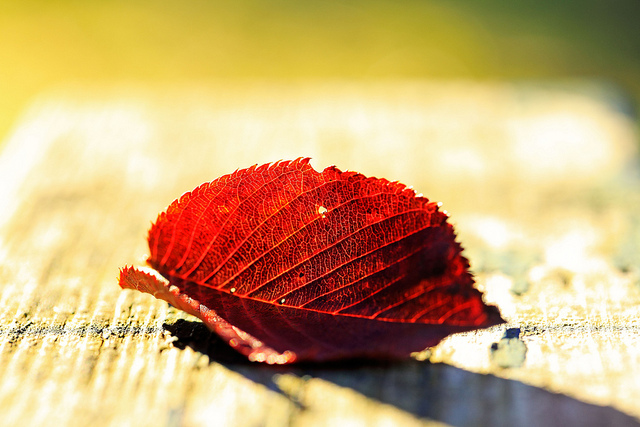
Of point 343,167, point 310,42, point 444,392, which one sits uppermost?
point 310,42

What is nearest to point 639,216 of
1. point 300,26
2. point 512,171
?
point 512,171

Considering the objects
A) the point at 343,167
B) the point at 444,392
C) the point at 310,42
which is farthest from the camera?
the point at 310,42

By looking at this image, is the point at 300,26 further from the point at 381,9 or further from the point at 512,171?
the point at 512,171

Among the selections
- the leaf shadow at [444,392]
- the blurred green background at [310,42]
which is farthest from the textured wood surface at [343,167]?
the blurred green background at [310,42]

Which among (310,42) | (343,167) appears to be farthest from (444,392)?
(310,42)

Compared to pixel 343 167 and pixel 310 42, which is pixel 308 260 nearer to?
pixel 343 167

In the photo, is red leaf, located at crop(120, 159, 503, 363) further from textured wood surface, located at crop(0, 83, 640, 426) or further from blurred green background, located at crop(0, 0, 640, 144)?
blurred green background, located at crop(0, 0, 640, 144)

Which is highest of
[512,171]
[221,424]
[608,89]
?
[608,89]
